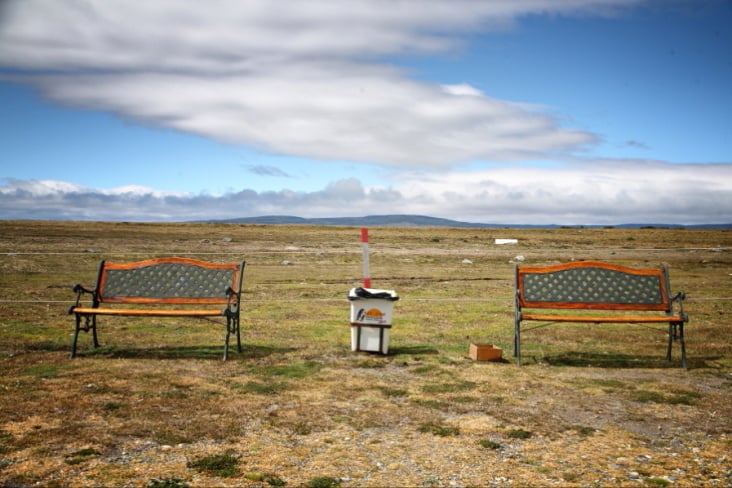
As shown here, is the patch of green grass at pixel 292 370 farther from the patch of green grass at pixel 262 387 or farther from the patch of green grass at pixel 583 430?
the patch of green grass at pixel 583 430

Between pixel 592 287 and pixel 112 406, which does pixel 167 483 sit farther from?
pixel 592 287

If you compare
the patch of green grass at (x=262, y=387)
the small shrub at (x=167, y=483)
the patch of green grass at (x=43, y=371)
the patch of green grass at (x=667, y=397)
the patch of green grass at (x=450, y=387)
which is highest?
the patch of green grass at (x=43, y=371)

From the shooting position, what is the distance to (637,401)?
6.36 m

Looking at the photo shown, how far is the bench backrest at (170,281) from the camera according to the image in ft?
28.1

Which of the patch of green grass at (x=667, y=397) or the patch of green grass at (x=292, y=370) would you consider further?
the patch of green grass at (x=292, y=370)

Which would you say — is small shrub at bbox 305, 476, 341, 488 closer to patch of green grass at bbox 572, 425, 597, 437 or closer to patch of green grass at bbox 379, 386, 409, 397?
patch of green grass at bbox 379, 386, 409, 397

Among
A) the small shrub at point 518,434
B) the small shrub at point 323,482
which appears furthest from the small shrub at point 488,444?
the small shrub at point 323,482

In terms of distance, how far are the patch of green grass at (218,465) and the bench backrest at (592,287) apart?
5141 mm

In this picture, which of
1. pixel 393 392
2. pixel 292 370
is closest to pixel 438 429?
pixel 393 392

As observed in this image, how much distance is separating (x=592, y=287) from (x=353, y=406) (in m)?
4.57

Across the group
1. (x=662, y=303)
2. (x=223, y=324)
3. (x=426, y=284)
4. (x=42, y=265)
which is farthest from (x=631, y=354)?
(x=42, y=265)

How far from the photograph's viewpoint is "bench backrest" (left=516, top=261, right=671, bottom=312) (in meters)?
8.34

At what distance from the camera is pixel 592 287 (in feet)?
28.1

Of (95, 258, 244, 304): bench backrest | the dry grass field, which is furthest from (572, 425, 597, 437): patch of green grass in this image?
(95, 258, 244, 304): bench backrest
